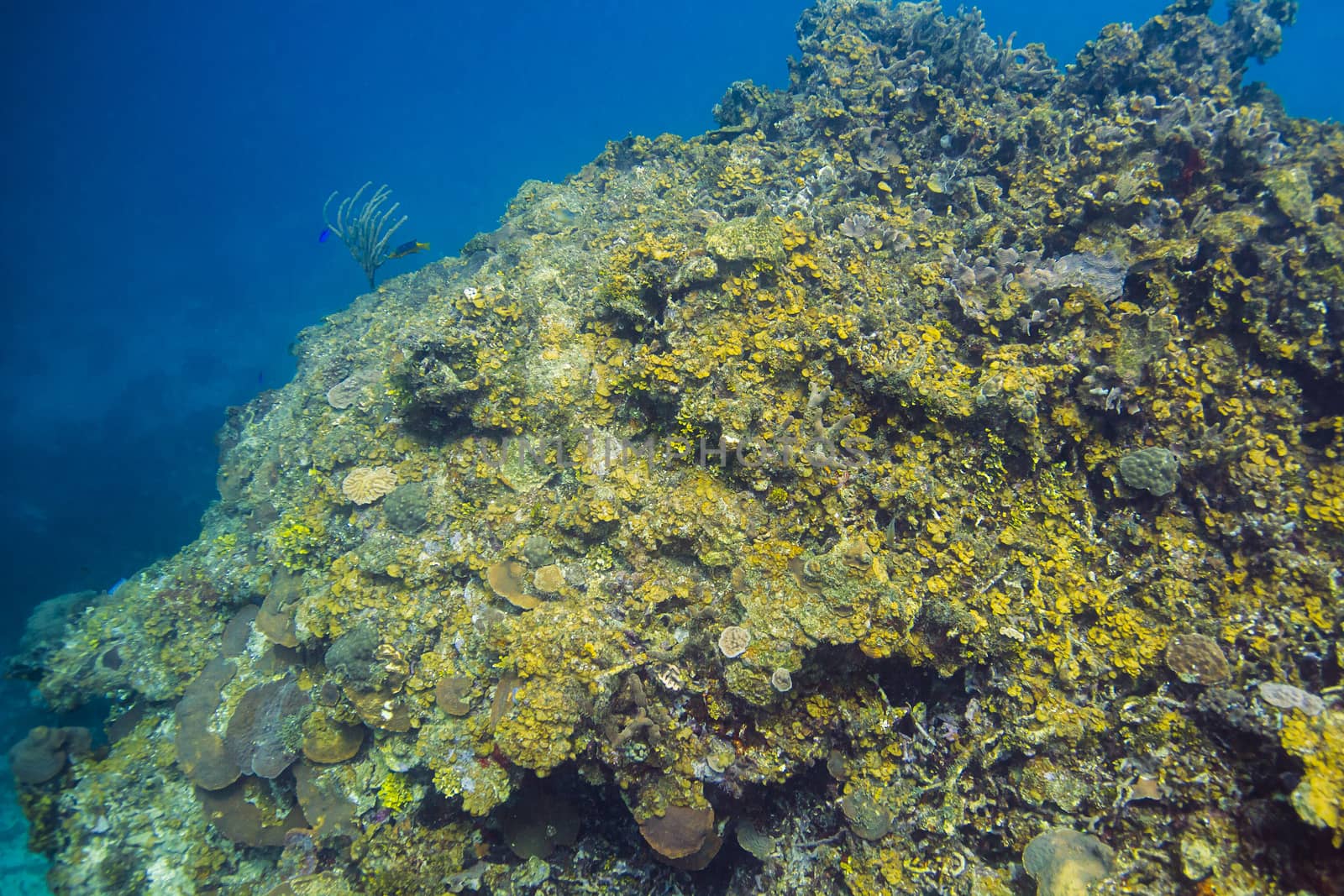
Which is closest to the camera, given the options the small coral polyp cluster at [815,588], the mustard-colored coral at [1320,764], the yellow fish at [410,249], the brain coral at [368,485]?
the mustard-colored coral at [1320,764]

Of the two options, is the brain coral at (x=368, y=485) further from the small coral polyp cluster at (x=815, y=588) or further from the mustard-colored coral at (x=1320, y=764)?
the mustard-colored coral at (x=1320, y=764)

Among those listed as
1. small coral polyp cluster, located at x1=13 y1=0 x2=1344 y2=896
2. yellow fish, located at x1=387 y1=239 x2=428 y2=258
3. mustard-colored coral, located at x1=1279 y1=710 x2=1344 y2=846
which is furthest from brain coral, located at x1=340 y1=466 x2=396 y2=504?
mustard-colored coral, located at x1=1279 y1=710 x2=1344 y2=846

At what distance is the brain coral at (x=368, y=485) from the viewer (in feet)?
27.1

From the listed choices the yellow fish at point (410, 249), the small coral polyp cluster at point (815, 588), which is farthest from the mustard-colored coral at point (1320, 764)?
the yellow fish at point (410, 249)

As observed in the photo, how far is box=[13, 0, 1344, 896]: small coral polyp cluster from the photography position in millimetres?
5180

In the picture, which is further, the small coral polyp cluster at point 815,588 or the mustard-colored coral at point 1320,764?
the small coral polyp cluster at point 815,588

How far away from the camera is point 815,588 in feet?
18.8

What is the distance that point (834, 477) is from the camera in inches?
245

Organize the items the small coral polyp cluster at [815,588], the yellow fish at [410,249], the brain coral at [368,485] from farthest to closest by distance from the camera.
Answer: the yellow fish at [410,249] < the brain coral at [368,485] < the small coral polyp cluster at [815,588]

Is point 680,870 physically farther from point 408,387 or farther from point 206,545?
point 206,545

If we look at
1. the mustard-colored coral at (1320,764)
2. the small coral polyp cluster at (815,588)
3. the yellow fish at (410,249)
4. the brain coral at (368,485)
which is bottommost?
the mustard-colored coral at (1320,764)

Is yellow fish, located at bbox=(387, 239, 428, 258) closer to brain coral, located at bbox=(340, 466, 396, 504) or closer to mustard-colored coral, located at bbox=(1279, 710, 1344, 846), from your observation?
brain coral, located at bbox=(340, 466, 396, 504)

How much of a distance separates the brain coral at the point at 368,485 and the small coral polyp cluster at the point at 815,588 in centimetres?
6

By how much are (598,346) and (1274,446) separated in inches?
332
